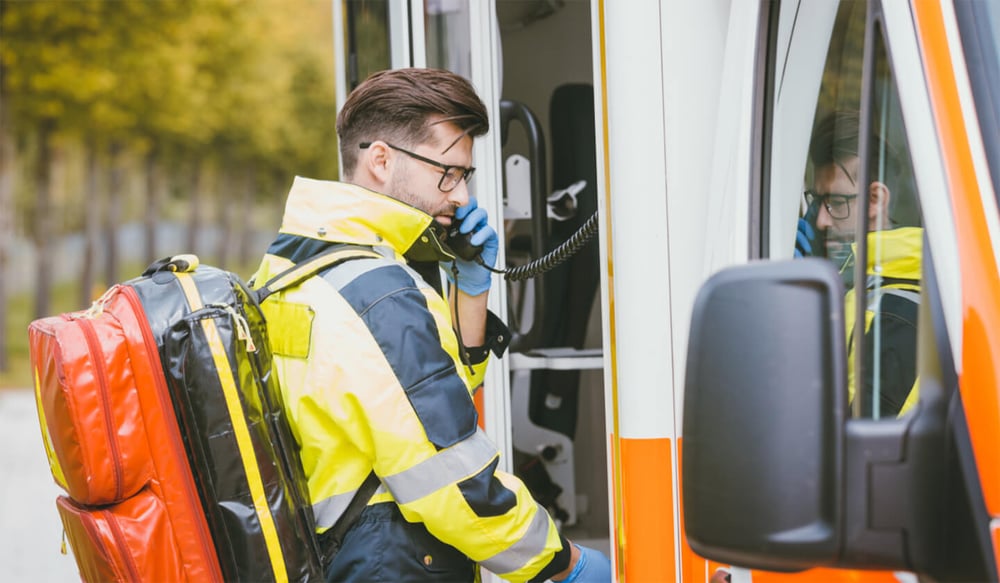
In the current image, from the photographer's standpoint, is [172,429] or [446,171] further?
[446,171]

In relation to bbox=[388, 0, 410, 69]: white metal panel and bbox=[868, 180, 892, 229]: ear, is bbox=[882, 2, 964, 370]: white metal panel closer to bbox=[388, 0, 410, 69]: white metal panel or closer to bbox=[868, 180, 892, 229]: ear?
bbox=[868, 180, 892, 229]: ear

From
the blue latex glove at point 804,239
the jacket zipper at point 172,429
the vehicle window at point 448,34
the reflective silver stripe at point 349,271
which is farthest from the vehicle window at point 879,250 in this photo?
the vehicle window at point 448,34

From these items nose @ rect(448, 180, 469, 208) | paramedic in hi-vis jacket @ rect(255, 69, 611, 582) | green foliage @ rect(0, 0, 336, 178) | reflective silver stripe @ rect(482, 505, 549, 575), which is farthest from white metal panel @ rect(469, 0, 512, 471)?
green foliage @ rect(0, 0, 336, 178)

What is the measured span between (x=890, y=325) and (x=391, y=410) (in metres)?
0.84

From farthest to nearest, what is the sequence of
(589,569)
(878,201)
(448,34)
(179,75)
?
(179,75)
(448,34)
(589,569)
(878,201)

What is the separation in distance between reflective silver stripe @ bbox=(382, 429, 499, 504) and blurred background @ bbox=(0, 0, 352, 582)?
18.9ft

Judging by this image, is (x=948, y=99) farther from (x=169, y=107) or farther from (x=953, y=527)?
(x=169, y=107)

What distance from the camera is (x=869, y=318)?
1344 millimetres

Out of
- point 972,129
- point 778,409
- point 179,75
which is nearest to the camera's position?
point 778,409

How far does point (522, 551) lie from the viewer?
1869 millimetres

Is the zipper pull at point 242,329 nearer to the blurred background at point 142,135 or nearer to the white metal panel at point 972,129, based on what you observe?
the white metal panel at point 972,129

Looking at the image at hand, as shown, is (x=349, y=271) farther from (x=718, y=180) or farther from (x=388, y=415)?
(x=718, y=180)

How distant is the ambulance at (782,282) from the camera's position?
1060 mm

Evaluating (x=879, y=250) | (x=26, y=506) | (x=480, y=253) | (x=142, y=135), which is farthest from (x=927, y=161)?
(x=142, y=135)
